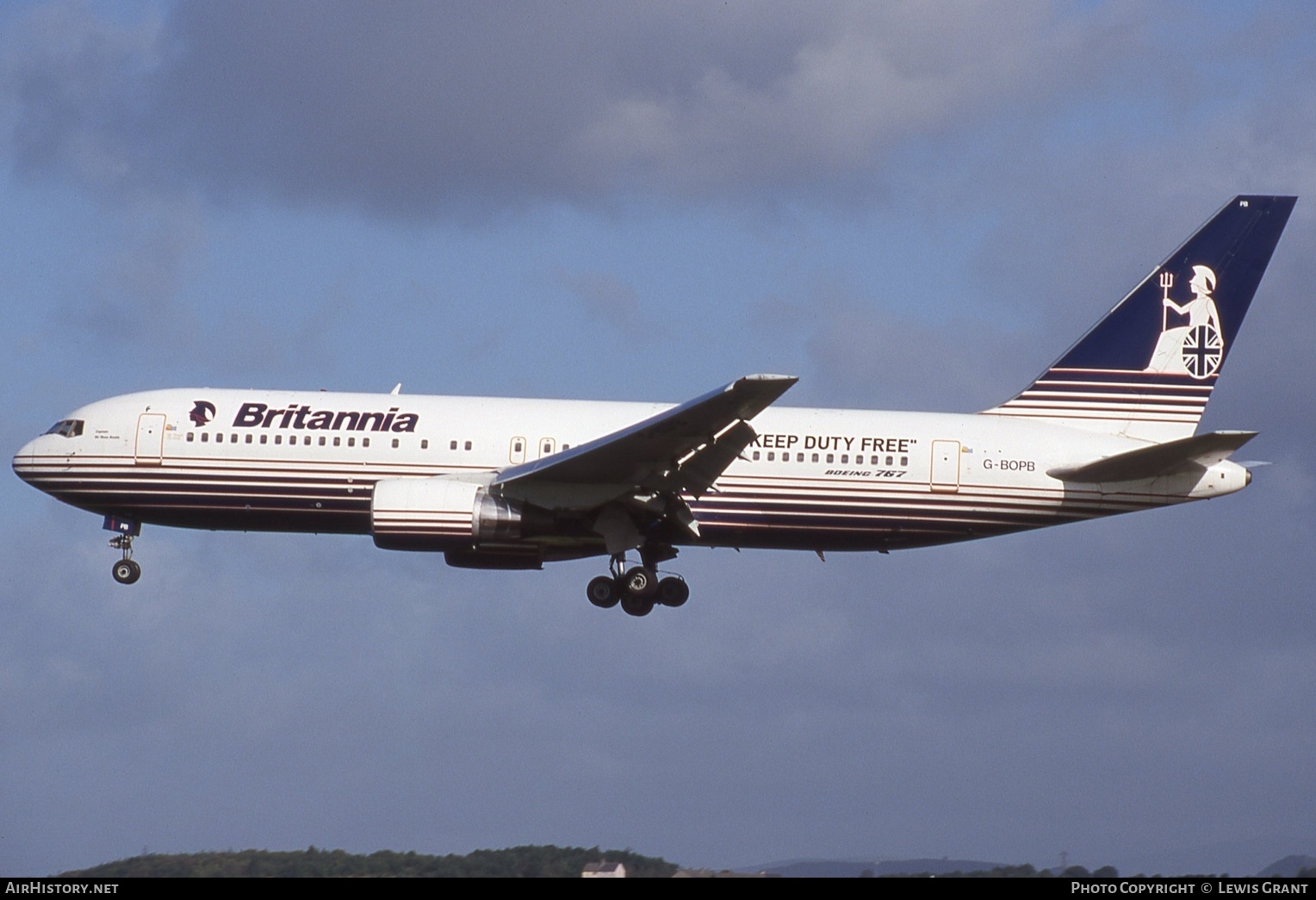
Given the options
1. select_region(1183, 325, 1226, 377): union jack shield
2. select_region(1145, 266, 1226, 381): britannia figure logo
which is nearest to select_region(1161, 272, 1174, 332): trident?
select_region(1145, 266, 1226, 381): britannia figure logo

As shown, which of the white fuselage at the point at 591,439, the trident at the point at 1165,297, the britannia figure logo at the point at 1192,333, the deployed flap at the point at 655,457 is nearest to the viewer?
the deployed flap at the point at 655,457

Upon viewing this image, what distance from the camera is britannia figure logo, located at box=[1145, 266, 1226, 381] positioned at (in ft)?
120

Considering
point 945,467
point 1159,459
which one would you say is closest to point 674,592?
point 945,467

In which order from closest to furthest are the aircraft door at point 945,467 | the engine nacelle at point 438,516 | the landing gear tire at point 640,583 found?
the engine nacelle at point 438,516 → the aircraft door at point 945,467 → the landing gear tire at point 640,583

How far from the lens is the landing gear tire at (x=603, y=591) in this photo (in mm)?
34781

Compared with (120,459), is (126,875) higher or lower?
lower

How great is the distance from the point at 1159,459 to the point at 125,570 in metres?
21.7

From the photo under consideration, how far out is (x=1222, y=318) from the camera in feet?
122

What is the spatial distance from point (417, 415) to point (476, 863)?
1086cm

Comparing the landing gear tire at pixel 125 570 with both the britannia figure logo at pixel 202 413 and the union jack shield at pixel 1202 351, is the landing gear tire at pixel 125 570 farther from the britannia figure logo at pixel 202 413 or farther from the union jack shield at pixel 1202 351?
the union jack shield at pixel 1202 351

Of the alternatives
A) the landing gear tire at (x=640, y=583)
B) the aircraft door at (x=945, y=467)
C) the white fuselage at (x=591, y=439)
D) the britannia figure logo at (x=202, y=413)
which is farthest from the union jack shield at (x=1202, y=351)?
the britannia figure logo at (x=202, y=413)

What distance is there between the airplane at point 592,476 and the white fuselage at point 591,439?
0.04m
